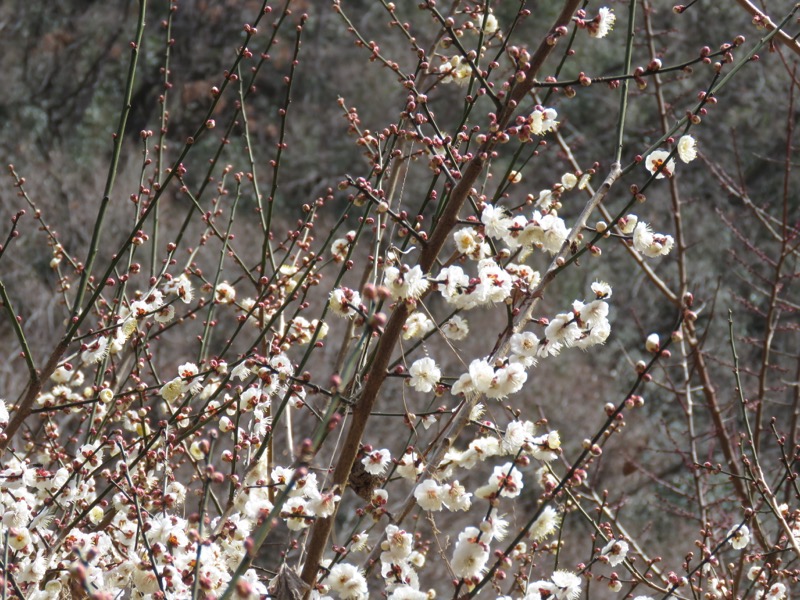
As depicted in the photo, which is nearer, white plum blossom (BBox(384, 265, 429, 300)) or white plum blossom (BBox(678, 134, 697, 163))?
white plum blossom (BBox(384, 265, 429, 300))

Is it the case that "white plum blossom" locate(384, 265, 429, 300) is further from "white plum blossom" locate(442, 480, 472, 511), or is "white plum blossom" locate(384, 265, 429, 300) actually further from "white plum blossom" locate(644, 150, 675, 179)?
"white plum blossom" locate(644, 150, 675, 179)

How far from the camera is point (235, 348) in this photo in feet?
27.4

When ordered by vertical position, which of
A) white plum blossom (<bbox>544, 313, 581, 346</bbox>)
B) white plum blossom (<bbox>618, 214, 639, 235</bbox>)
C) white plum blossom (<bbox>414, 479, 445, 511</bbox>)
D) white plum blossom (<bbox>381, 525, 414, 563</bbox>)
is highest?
white plum blossom (<bbox>618, 214, 639, 235</bbox>)

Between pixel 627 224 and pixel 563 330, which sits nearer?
pixel 563 330

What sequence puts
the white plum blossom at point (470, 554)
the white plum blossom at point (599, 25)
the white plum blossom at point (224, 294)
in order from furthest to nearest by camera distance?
1. the white plum blossom at point (224, 294)
2. the white plum blossom at point (599, 25)
3. the white plum blossom at point (470, 554)

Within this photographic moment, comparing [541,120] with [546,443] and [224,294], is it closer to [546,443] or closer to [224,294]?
[546,443]

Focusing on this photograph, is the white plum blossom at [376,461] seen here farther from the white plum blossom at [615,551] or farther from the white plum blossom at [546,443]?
the white plum blossom at [615,551]

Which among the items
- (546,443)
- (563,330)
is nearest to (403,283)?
(563,330)

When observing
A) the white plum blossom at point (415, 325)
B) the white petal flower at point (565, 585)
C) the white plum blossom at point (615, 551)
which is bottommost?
the white petal flower at point (565, 585)

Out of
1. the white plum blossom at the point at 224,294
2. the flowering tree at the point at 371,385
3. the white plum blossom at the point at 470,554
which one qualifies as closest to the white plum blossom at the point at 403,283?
the flowering tree at the point at 371,385

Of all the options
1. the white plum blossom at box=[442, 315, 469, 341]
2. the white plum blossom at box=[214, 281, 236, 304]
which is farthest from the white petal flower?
the white plum blossom at box=[214, 281, 236, 304]

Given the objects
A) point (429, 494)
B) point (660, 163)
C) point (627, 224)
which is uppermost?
point (660, 163)

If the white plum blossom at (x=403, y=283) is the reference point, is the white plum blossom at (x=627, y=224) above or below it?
above

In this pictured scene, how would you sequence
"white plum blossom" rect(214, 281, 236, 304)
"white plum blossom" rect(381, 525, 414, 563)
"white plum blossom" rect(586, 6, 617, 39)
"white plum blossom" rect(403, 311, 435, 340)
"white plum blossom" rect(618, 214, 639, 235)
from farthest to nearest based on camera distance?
"white plum blossom" rect(214, 281, 236, 304) → "white plum blossom" rect(403, 311, 435, 340) → "white plum blossom" rect(618, 214, 639, 235) → "white plum blossom" rect(586, 6, 617, 39) → "white plum blossom" rect(381, 525, 414, 563)
